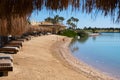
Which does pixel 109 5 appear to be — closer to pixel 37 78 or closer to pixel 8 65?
pixel 8 65

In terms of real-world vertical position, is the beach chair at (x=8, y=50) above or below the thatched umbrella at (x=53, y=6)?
below

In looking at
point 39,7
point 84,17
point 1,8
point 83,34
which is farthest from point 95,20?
point 83,34

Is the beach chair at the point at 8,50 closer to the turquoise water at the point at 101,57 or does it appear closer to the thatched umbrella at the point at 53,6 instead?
the turquoise water at the point at 101,57

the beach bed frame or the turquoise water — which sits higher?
the beach bed frame

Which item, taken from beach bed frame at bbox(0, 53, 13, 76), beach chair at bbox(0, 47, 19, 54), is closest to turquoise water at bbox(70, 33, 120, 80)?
beach chair at bbox(0, 47, 19, 54)

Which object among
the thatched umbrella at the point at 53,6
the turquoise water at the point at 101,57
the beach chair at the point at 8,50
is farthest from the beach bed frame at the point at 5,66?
the turquoise water at the point at 101,57

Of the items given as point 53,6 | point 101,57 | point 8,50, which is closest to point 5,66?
point 53,6

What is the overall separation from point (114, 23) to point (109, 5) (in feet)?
0.58

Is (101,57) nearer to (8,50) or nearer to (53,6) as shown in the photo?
(8,50)

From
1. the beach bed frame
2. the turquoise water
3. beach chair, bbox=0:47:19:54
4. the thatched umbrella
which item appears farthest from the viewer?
the turquoise water

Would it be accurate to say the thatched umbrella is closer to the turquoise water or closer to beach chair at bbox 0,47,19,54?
beach chair at bbox 0,47,19,54

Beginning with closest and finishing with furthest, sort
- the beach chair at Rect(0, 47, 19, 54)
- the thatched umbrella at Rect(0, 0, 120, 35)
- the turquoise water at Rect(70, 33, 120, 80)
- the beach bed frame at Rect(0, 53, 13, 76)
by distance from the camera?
1. the thatched umbrella at Rect(0, 0, 120, 35)
2. the beach bed frame at Rect(0, 53, 13, 76)
3. the beach chair at Rect(0, 47, 19, 54)
4. the turquoise water at Rect(70, 33, 120, 80)

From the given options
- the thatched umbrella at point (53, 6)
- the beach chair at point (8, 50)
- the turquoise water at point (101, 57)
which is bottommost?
the turquoise water at point (101, 57)

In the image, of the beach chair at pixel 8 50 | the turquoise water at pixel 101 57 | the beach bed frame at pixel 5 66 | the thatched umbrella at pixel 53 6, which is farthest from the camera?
the turquoise water at pixel 101 57
